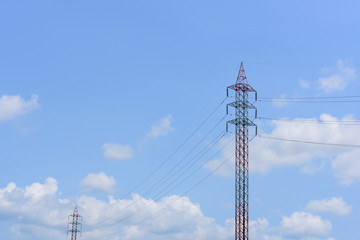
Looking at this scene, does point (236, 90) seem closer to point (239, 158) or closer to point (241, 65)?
point (241, 65)

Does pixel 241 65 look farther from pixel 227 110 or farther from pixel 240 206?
pixel 240 206

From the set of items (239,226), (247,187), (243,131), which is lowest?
(239,226)

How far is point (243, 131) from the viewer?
9562 centimetres

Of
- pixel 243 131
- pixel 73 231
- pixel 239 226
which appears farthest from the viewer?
pixel 73 231

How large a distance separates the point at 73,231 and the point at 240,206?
10021 centimetres

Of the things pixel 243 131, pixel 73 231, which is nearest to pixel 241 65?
pixel 243 131

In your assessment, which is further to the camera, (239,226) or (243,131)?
(243,131)

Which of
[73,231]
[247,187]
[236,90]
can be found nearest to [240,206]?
[247,187]

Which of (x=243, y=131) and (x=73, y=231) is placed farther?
(x=73, y=231)

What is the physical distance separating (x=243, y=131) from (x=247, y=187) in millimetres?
10212

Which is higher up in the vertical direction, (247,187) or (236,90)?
(236,90)

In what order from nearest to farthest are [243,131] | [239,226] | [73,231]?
[239,226]
[243,131]
[73,231]

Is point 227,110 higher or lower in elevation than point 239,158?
higher

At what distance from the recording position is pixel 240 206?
91250 mm
